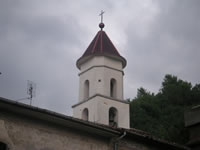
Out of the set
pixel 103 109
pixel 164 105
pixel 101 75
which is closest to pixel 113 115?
pixel 103 109

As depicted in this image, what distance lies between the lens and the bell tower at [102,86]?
26.8 metres

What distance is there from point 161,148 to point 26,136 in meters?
5.79

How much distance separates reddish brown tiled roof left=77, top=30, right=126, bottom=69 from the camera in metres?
28.5

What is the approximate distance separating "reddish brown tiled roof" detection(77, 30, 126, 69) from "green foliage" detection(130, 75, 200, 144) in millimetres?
7810

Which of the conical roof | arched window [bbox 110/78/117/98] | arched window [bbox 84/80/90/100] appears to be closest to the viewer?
arched window [bbox 110/78/117/98]

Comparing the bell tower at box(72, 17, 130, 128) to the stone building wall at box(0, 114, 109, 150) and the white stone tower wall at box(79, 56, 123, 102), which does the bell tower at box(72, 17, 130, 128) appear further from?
the stone building wall at box(0, 114, 109, 150)

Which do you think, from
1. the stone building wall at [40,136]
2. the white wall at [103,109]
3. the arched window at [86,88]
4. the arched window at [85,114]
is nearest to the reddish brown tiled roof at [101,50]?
the arched window at [86,88]

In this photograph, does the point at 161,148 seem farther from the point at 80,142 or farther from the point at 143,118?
the point at 143,118

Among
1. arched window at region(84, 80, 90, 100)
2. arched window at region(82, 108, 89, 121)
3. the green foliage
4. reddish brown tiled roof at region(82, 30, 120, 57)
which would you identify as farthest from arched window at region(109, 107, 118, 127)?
the green foliage

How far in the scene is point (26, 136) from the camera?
1288 cm

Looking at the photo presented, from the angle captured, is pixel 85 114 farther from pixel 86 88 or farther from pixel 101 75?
pixel 101 75

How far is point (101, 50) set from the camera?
94.1ft

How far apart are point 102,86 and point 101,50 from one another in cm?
273

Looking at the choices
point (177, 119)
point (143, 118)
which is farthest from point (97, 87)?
point (143, 118)
